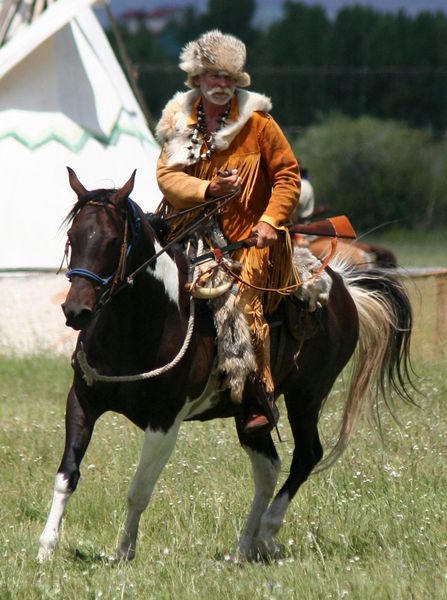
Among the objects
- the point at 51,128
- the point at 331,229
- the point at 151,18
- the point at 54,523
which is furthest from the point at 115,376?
the point at 151,18

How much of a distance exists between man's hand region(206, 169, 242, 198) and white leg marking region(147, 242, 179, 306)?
364 millimetres

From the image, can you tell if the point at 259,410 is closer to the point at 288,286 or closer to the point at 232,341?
the point at 232,341

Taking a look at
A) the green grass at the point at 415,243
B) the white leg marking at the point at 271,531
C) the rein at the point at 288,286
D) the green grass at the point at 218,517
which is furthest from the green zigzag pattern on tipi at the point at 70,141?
the green grass at the point at 415,243

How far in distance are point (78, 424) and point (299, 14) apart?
40.1 meters

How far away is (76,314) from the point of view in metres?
5.50

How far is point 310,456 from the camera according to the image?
24.5 ft

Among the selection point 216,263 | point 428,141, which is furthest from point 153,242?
point 428,141

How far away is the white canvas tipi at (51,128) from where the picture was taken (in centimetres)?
1505

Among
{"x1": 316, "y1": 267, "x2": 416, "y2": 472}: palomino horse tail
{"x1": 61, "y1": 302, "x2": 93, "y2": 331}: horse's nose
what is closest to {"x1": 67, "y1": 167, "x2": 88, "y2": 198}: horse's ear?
{"x1": 61, "y1": 302, "x2": 93, "y2": 331}: horse's nose

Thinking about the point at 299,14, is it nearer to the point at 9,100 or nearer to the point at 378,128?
the point at 378,128

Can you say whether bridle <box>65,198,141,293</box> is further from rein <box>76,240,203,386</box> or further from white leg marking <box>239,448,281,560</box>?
white leg marking <box>239,448,281,560</box>

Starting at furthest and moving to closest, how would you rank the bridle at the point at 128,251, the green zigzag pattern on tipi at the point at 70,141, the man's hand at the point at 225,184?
1. the green zigzag pattern on tipi at the point at 70,141
2. the man's hand at the point at 225,184
3. the bridle at the point at 128,251

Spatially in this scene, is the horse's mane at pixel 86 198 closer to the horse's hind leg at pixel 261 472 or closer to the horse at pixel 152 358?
the horse at pixel 152 358

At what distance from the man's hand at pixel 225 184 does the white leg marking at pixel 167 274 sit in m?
0.36
